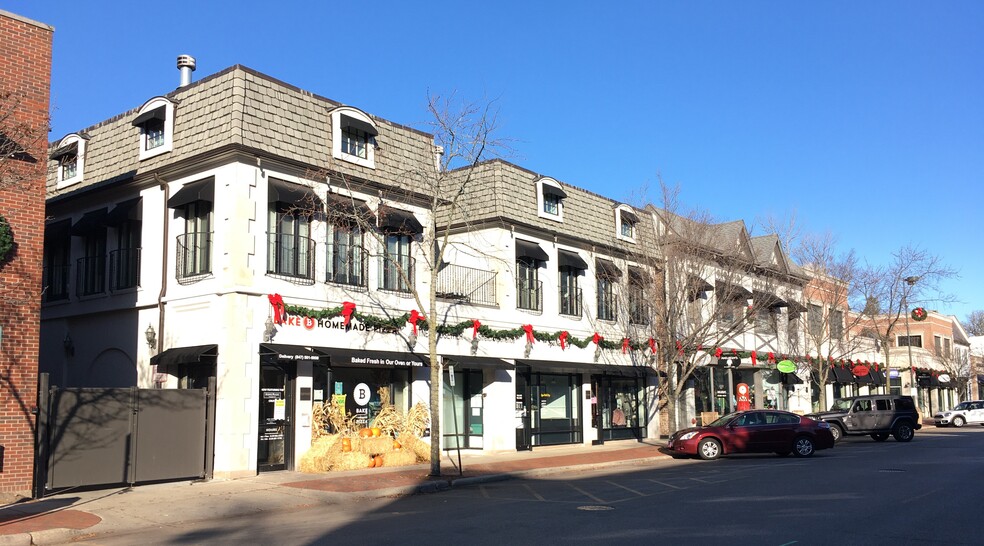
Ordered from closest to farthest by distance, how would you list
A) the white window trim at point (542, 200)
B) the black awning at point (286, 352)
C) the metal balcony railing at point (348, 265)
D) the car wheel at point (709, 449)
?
the black awning at point (286, 352)
the metal balcony railing at point (348, 265)
the car wheel at point (709, 449)
the white window trim at point (542, 200)

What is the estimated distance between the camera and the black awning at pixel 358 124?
72.5ft

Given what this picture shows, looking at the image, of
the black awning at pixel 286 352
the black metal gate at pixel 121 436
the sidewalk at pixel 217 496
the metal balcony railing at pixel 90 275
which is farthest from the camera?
→ the metal balcony railing at pixel 90 275

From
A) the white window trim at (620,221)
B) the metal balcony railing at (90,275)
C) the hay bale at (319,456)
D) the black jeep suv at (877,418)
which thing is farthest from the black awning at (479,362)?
the black jeep suv at (877,418)

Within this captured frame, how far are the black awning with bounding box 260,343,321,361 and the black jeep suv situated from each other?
21632mm

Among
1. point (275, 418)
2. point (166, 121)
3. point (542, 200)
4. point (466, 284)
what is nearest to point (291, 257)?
point (275, 418)

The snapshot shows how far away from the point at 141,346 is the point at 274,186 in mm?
5465

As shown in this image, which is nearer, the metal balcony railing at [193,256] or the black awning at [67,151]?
the metal balcony railing at [193,256]

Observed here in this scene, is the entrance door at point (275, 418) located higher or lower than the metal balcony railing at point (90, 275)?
lower

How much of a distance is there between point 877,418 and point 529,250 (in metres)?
15.6

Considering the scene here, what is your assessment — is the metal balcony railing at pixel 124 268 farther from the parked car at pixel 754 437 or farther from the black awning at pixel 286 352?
the parked car at pixel 754 437

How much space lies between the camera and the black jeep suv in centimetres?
3212

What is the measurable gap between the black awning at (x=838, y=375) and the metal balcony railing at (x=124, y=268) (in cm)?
3564

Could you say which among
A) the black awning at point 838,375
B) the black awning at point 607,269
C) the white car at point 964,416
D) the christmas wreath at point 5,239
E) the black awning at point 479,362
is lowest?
the white car at point 964,416

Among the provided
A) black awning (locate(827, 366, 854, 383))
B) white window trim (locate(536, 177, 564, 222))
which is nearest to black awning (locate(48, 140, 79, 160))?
white window trim (locate(536, 177, 564, 222))
